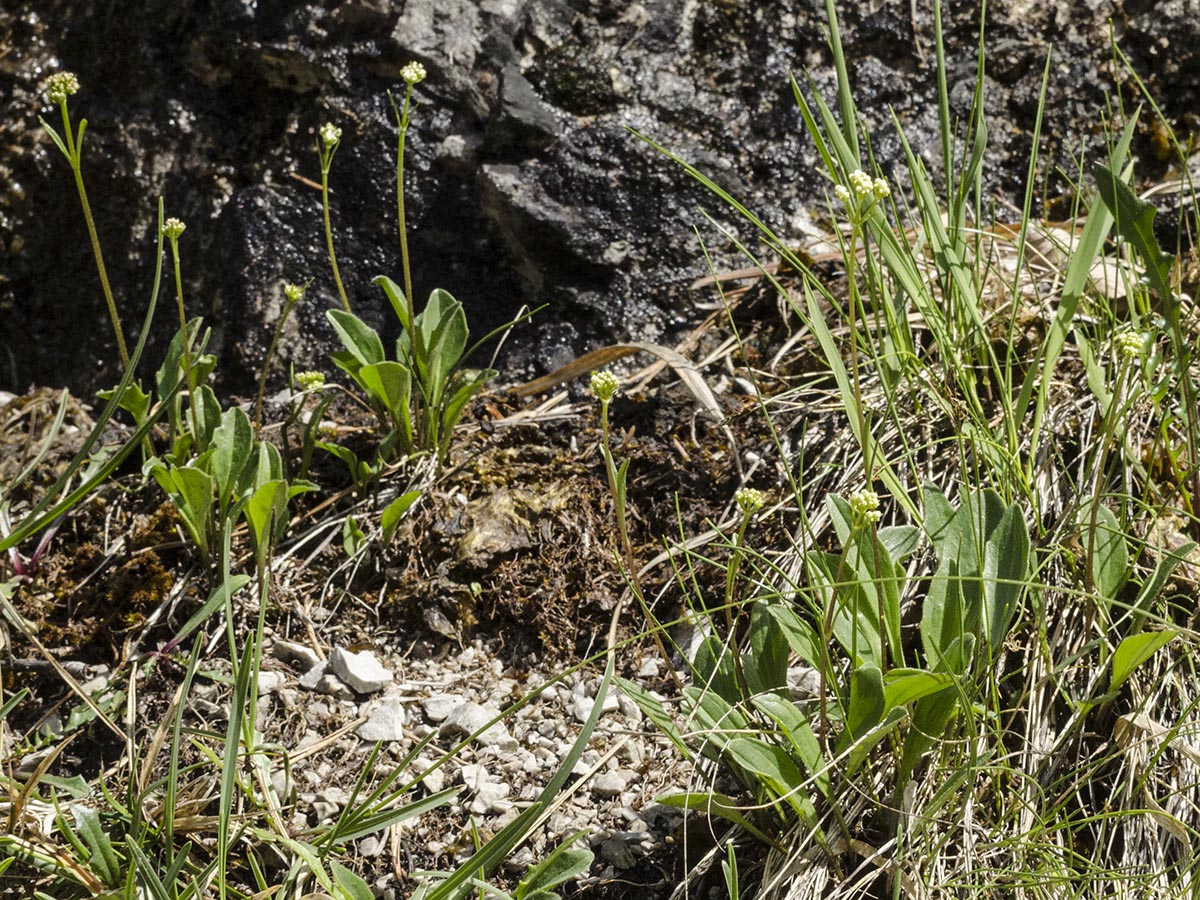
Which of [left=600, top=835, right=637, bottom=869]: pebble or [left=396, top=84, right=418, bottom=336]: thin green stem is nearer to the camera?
→ [left=600, top=835, right=637, bottom=869]: pebble

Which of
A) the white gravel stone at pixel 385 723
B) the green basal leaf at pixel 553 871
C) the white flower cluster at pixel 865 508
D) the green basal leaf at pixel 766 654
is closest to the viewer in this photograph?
the white flower cluster at pixel 865 508

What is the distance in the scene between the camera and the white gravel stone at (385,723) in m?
1.86

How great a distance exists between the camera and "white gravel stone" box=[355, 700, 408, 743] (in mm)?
1861

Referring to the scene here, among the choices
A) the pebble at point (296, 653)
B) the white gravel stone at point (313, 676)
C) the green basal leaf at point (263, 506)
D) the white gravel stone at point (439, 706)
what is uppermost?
the green basal leaf at point (263, 506)

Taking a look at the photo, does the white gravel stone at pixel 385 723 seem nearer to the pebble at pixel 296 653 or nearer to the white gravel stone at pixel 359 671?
the white gravel stone at pixel 359 671

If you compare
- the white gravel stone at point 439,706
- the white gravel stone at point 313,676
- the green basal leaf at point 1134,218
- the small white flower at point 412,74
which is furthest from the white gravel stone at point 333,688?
the green basal leaf at point 1134,218

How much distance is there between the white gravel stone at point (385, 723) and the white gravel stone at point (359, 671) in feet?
0.16

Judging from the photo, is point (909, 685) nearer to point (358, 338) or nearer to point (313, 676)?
point (313, 676)

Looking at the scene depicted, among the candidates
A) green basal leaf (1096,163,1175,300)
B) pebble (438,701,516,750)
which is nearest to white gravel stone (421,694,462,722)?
pebble (438,701,516,750)

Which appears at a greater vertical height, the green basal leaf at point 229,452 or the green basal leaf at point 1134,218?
the green basal leaf at point 1134,218

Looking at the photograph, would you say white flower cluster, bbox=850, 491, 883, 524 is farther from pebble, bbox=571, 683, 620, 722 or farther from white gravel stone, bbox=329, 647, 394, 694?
white gravel stone, bbox=329, 647, 394, 694

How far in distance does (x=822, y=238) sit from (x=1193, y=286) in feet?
2.75

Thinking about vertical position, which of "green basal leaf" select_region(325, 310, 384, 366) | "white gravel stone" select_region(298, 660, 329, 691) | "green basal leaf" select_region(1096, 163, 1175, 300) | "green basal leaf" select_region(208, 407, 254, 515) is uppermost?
"green basal leaf" select_region(1096, 163, 1175, 300)

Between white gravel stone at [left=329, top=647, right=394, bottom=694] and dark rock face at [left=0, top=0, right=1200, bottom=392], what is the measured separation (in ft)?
2.83
